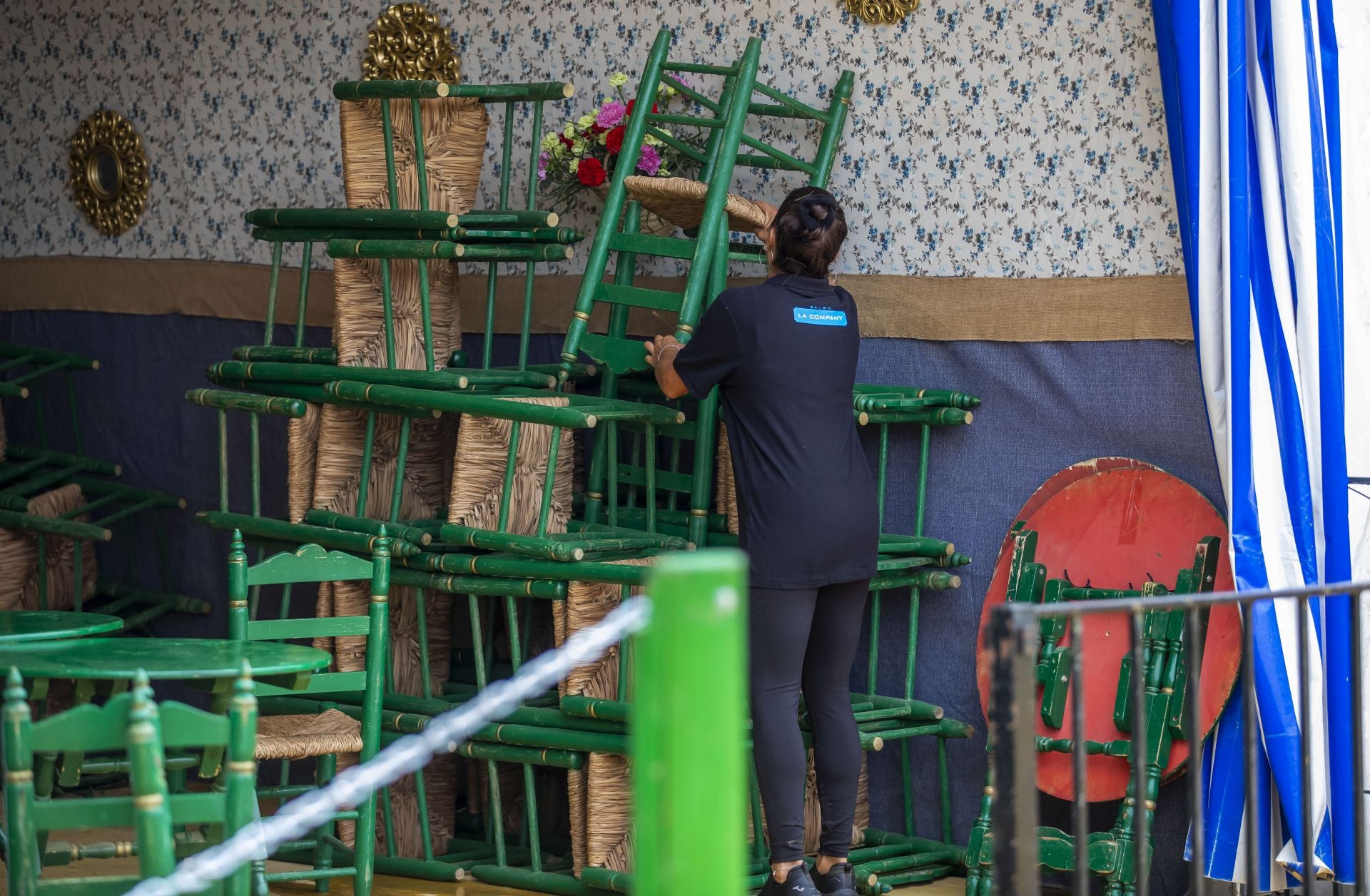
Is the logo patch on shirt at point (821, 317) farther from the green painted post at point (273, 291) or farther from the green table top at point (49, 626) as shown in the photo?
the green painted post at point (273, 291)

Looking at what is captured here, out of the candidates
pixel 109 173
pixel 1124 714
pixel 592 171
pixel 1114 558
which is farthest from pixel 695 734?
pixel 109 173

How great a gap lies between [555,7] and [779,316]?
74.6 inches

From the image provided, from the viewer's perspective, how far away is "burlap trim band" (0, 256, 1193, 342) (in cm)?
416

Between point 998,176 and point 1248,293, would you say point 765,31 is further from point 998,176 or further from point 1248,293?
point 1248,293

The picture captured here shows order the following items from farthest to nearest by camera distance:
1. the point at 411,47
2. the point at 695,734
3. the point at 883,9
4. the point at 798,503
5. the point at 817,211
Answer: the point at 411,47
the point at 883,9
the point at 817,211
the point at 798,503
the point at 695,734

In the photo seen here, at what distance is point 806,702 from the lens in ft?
12.7

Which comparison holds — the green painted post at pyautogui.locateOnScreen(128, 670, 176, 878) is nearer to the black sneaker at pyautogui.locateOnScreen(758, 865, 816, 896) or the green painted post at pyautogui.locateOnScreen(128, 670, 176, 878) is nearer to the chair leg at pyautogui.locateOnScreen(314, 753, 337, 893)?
the black sneaker at pyautogui.locateOnScreen(758, 865, 816, 896)

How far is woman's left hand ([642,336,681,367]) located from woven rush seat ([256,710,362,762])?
111 centimetres

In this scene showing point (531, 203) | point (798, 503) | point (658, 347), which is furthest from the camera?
point (531, 203)

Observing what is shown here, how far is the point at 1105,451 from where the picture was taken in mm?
4199

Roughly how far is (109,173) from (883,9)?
10.4 ft

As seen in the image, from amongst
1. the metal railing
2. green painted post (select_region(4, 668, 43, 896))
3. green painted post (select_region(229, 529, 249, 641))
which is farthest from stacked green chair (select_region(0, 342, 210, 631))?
the metal railing

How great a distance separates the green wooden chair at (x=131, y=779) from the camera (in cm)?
218

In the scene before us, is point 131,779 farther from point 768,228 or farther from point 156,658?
point 768,228
